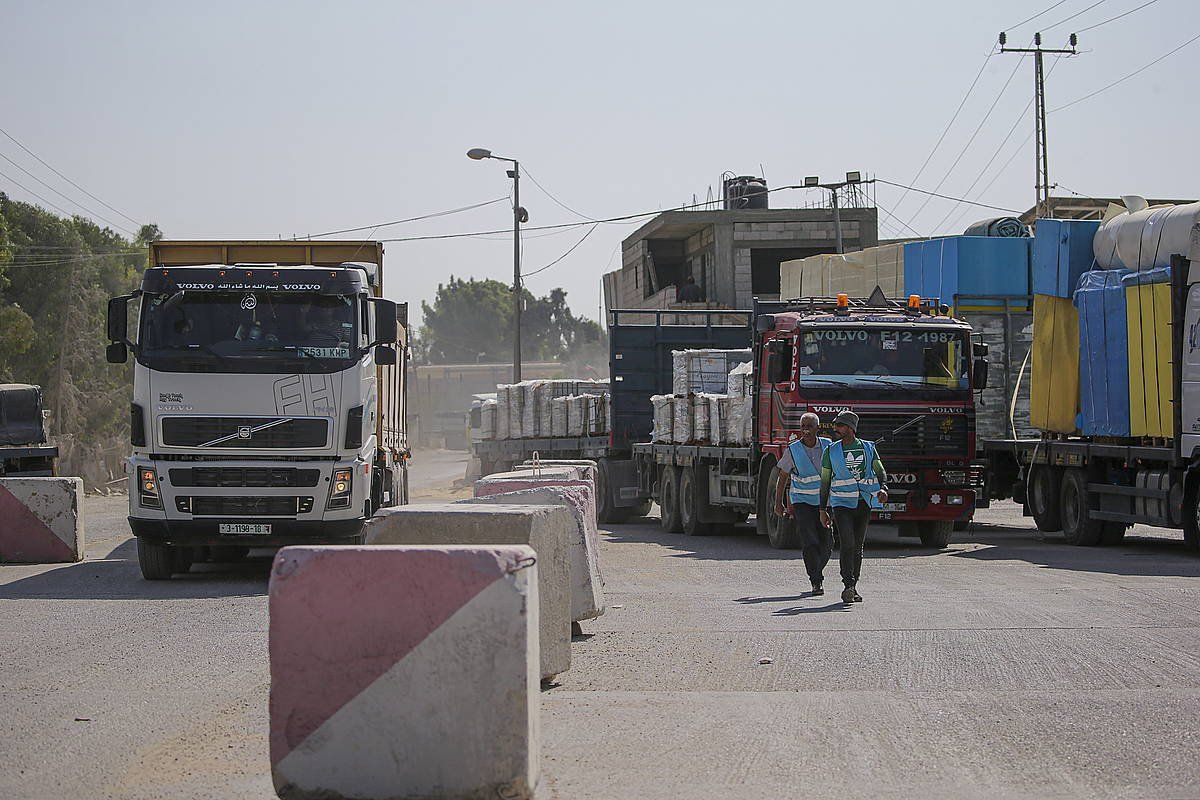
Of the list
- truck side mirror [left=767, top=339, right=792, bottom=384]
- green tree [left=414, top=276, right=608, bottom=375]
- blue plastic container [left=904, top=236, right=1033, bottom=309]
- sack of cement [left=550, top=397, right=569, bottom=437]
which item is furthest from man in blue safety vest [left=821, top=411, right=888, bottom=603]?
green tree [left=414, top=276, right=608, bottom=375]

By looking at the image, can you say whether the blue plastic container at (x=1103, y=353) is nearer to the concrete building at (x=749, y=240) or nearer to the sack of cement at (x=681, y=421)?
the sack of cement at (x=681, y=421)

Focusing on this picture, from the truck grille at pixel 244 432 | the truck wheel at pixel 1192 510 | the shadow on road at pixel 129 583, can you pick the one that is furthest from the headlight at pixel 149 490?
the truck wheel at pixel 1192 510

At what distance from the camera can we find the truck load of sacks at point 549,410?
27.6 metres

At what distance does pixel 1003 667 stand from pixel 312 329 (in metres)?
7.93

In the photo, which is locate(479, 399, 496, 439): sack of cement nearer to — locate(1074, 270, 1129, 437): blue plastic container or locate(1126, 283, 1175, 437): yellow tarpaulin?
locate(1074, 270, 1129, 437): blue plastic container

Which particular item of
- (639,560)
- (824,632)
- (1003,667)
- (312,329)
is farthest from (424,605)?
(639,560)

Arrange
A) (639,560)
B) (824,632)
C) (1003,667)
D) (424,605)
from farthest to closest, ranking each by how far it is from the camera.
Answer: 1. (639,560)
2. (824,632)
3. (1003,667)
4. (424,605)

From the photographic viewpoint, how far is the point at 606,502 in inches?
1043

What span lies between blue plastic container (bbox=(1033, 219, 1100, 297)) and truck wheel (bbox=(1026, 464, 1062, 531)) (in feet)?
8.55

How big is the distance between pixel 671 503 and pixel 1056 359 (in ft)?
21.4

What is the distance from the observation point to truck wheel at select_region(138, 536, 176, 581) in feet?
49.0

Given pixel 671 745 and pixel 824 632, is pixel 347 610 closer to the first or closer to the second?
pixel 671 745

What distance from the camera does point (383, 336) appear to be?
1470cm

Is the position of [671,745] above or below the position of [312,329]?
below
